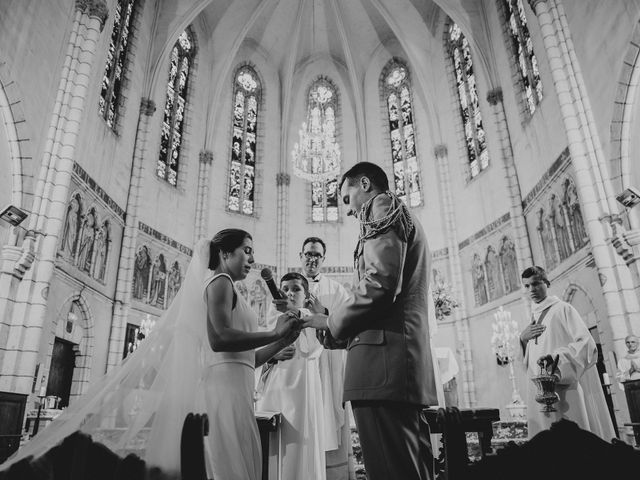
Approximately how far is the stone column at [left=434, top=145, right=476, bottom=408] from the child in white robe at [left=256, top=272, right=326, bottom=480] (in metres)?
10.9

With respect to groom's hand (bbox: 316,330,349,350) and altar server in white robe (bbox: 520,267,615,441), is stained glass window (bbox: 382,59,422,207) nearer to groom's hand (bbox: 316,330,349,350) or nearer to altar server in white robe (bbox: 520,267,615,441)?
altar server in white robe (bbox: 520,267,615,441)

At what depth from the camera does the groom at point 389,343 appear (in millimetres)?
1795

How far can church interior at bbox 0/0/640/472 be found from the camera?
26.9ft

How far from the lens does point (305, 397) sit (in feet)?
10.7

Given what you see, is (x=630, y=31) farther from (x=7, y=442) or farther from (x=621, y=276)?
(x=7, y=442)

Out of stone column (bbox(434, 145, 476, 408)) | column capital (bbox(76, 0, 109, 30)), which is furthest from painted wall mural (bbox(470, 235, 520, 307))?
column capital (bbox(76, 0, 109, 30))

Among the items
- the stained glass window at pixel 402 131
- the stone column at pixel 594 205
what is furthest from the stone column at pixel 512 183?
the stained glass window at pixel 402 131

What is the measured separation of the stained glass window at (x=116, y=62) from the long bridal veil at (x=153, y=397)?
11319mm

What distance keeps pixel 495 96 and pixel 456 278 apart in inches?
232

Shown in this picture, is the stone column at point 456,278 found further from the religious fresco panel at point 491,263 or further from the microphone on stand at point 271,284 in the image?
the microphone on stand at point 271,284

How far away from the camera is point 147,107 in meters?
14.0

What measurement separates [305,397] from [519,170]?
1168 centimetres

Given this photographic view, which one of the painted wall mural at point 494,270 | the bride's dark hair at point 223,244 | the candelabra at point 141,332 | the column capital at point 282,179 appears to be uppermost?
the column capital at point 282,179

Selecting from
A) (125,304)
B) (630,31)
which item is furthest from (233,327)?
(125,304)
